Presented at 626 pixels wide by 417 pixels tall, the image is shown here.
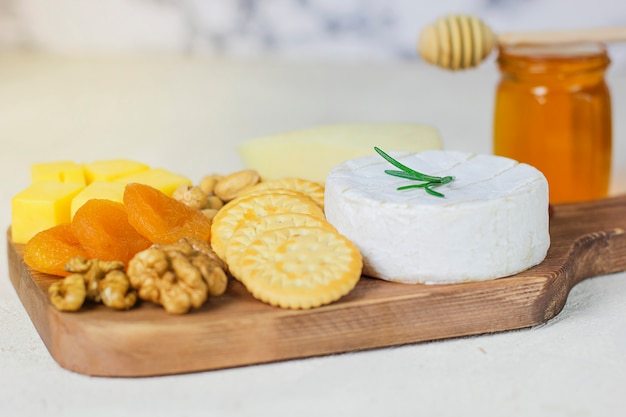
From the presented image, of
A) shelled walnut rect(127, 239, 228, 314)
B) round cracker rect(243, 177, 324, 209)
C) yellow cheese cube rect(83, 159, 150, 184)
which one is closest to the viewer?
shelled walnut rect(127, 239, 228, 314)

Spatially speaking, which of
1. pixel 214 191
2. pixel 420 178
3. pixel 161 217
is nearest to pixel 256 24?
pixel 214 191

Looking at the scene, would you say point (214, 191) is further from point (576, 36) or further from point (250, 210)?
point (576, 36)

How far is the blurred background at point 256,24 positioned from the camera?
18.2 feet

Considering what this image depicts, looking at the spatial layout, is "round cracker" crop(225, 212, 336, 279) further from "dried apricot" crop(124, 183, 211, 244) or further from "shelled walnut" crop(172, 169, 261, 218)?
"shelled walnut" crop(172, 169, 261, 218)

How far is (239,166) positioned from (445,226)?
1752mm

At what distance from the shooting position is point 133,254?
2.26m

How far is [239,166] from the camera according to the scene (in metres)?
3.69

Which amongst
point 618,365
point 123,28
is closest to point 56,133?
point 123,28

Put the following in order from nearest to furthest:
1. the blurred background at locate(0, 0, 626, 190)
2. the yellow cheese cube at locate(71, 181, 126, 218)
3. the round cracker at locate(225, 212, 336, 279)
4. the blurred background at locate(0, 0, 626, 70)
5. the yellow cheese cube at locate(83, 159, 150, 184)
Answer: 1. the round cracker at locate(225, 212, 336, 279)
2. the yellow cheese cube at locate(71, 181, 126, 218)
3. the yellow cheese cube at locate(83, 159, 150, 184)
4. the blurred background at locate(0, 0, 626, 190)
5. the blurred background at locate(0, 0, 626, 70)

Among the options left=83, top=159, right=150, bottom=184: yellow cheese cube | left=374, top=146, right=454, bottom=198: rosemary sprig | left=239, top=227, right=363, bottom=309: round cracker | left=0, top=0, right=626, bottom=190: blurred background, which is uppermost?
left=374, top=146, right=454, bottom=198: rosemary sprig

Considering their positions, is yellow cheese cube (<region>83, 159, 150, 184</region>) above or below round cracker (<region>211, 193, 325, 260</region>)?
above

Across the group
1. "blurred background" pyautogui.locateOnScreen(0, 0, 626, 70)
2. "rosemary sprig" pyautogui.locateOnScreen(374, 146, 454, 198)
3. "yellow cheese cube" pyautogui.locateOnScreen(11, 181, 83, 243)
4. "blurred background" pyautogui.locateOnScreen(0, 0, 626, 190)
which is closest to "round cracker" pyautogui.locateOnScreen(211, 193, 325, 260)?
"rosemary sprig" pyautogui.locateOnScreen(374, 146, 454, 198)

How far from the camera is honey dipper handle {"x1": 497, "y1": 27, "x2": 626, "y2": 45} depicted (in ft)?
9.25

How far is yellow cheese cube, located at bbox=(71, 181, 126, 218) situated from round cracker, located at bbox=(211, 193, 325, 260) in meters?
0.27
